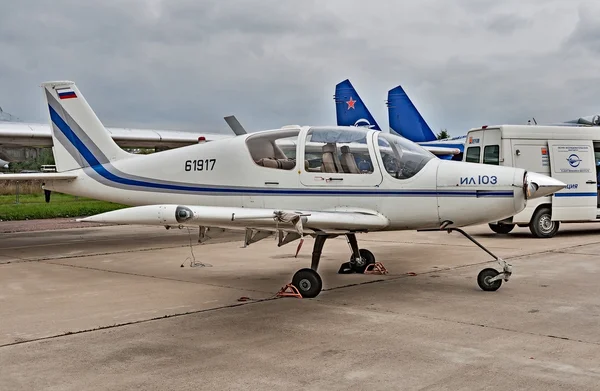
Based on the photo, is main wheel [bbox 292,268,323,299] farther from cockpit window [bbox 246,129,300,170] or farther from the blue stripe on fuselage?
cockpit window [bbox 246,129,300,170]

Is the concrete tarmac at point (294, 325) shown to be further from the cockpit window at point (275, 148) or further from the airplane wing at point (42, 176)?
the cockpit window at point (275, 148)

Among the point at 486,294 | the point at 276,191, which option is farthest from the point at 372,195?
the point at 486,294

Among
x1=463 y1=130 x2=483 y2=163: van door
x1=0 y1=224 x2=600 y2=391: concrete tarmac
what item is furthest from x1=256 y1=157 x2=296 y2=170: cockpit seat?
x1=463 y1=130 x2=483 y2=163: van door

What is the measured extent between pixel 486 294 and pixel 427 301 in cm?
87

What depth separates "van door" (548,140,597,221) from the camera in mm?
14648

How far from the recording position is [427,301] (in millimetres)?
7336

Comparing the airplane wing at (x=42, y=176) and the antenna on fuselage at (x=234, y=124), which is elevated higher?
the antenna on fuselage at (x=234, y=124)

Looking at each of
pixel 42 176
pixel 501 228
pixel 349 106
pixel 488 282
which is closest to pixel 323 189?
pixel 488 282

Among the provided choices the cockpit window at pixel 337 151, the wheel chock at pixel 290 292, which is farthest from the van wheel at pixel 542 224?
the wheel chock at pixel 290 292

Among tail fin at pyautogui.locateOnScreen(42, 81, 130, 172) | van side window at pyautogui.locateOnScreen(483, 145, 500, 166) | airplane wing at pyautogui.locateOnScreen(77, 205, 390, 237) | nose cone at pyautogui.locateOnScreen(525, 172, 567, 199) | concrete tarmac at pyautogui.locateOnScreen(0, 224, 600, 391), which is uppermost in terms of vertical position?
tail fin at pyautogui.locateOnScreen(42, 81, 130, 172)

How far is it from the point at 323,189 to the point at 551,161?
28.6ft

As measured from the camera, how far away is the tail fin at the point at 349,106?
27.7 m

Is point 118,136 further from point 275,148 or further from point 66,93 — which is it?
point 275,148

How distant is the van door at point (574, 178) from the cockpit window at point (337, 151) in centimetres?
838
